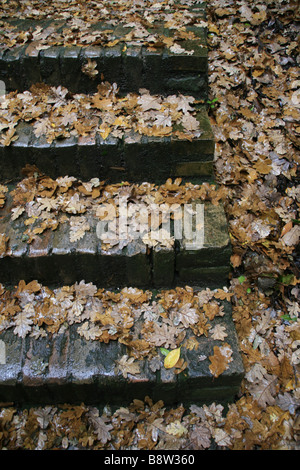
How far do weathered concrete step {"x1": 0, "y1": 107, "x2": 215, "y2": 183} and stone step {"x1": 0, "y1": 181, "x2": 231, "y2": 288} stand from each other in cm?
19

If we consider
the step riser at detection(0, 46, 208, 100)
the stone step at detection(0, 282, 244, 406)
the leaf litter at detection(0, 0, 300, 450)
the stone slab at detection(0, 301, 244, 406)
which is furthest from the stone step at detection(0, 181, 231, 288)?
the step riser at detection(0, 46, 208, 100)

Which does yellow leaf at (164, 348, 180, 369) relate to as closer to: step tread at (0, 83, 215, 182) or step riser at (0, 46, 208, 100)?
step tread at (0, 83, 215, 182)

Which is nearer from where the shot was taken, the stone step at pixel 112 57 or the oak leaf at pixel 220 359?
the oak leaf at pixel 220 359

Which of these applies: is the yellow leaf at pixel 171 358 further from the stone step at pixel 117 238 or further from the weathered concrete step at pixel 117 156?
the weathered concrete step at pixel 117 156

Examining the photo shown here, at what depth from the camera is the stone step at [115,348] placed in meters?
2.42

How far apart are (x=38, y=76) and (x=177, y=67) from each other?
1.40 m

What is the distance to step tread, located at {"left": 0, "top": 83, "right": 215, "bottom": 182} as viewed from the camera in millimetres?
2908

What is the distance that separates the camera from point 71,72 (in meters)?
3.22

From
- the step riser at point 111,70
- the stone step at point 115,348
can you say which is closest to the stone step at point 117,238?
the stone step at point 115,348

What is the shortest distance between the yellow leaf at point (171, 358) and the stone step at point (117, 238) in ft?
1.91

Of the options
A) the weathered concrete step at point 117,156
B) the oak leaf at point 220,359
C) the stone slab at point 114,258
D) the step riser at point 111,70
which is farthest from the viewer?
the step riser at point 111,70

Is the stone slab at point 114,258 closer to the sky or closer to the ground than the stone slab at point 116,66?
closer to the ground

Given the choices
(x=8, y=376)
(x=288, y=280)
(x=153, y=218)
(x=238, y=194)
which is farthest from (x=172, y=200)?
(x=8, y=376)

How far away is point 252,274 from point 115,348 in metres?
1.35
